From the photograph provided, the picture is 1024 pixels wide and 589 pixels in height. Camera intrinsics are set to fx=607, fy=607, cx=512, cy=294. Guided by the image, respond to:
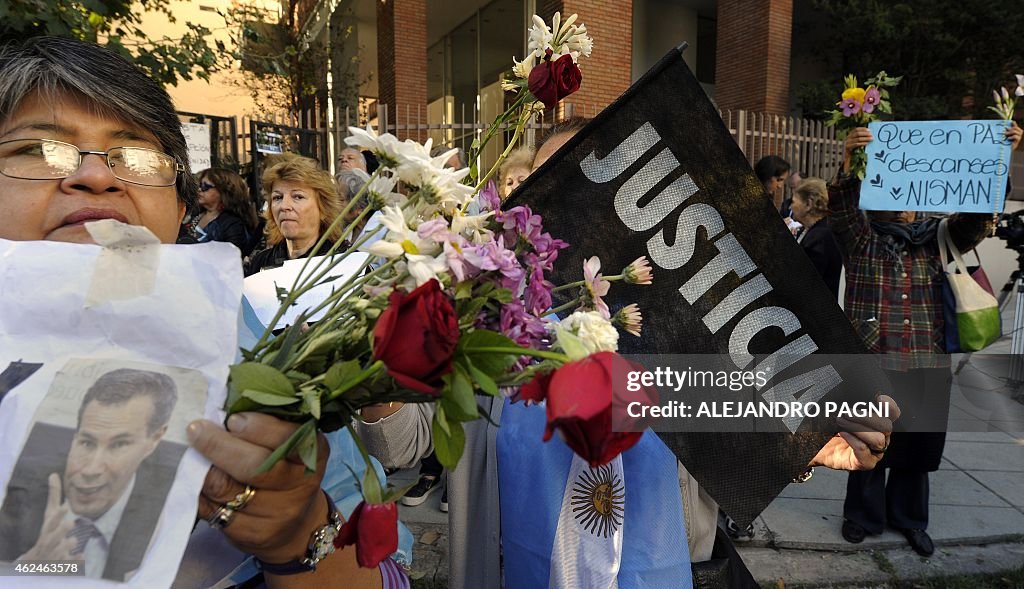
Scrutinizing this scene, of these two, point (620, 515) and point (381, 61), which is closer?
point (620, 515)

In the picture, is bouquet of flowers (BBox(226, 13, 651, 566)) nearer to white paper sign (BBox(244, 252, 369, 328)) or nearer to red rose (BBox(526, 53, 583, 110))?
red rose (BBox(526, 53, 583, 110))

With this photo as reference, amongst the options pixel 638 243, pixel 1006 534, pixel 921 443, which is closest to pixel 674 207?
pixel 638 243

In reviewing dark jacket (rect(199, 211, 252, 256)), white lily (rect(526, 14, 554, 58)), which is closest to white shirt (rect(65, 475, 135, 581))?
white lily (rect(526, 14, 554, 58))

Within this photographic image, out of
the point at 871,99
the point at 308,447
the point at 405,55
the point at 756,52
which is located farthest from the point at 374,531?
the point at 756,52

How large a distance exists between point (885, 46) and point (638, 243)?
657 inches

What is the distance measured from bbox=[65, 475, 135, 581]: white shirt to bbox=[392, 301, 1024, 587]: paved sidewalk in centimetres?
278

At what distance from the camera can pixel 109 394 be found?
2.18 feet

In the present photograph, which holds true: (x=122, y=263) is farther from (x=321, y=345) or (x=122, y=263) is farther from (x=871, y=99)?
(x=871, y=99)

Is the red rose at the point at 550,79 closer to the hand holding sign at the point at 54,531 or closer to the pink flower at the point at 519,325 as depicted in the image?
the pink flower at the point at 519,325

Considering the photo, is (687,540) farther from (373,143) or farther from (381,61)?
(381,61)

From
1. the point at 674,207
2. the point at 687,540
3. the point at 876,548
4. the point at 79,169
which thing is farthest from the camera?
the point at 876,548

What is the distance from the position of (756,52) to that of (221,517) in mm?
13558

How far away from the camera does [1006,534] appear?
3.58m

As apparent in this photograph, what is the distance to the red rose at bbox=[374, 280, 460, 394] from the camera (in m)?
0.59
